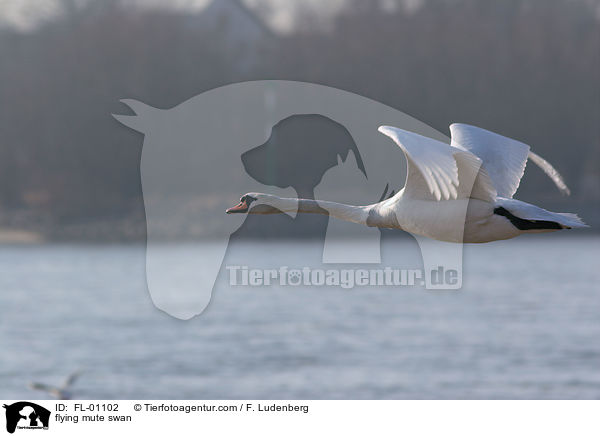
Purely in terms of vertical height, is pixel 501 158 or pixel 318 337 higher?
pixel 318 337

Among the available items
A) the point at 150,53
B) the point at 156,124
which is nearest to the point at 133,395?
the point at 156,124

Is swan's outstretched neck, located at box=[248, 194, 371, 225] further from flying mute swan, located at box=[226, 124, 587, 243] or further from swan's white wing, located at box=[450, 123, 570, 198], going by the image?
swan's white wing, located at box=[450, 123, 570, 198]

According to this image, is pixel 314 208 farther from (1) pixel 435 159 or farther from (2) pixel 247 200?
(1) pixel 435 159

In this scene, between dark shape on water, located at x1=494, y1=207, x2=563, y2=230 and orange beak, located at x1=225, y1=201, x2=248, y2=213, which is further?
orange beak, located at x1=225, y1=201, x2=248, y2=213

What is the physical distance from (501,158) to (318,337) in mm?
22384

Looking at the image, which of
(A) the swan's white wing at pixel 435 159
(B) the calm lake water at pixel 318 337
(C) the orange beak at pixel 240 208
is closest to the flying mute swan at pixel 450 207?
(A) the swan's white wing at pixel 435 159

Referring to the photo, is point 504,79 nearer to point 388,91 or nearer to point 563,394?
point 388,91

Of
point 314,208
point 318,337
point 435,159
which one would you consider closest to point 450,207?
point 435,159

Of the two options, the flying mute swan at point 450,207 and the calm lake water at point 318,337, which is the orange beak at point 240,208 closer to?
the flying mute swan at point 450,207

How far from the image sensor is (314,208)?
740 centimetres

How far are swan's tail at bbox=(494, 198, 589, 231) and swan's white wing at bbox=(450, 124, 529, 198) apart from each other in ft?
2.99

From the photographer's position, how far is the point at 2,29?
4619 cm

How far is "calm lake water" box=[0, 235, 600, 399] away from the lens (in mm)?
24500

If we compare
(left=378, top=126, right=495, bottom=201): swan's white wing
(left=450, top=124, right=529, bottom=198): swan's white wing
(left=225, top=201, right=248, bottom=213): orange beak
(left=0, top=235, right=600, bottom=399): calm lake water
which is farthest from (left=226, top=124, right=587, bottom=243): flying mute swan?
(left=0, top=235, right=600, bottom=399): calm lake water
